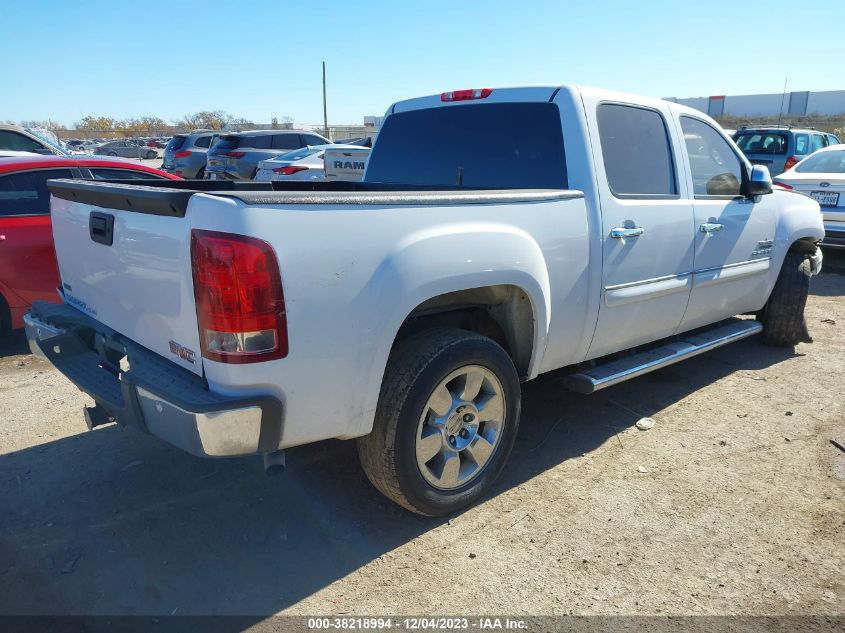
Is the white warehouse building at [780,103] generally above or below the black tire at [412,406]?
above

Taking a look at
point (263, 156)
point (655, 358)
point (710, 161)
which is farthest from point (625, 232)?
point (263, 156)

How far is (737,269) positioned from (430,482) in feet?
9.70

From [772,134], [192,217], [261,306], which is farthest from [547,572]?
[772,134]

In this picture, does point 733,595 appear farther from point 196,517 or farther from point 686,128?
point 686,128

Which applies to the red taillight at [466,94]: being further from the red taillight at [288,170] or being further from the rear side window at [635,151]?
the red taillight at [288,170]

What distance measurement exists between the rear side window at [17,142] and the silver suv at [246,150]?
167 inches

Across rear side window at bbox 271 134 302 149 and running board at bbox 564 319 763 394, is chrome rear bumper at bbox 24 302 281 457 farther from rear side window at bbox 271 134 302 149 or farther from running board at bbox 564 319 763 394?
rear side window at bbox 271 134 302 149

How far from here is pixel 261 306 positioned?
2.23m

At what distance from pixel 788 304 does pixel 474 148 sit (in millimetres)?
3231

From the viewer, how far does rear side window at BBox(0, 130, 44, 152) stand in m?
11.9

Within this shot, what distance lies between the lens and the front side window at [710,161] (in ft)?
13.9

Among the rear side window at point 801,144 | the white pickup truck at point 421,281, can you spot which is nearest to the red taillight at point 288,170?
the white pickup truck at point 421,281

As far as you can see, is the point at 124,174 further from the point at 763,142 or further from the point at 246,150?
the point at 763,142

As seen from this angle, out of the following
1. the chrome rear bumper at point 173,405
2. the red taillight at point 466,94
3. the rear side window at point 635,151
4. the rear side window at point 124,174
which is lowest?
the chrome rear bumper at point 173,405
